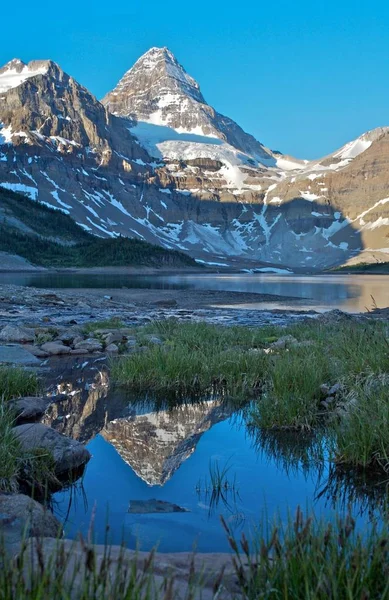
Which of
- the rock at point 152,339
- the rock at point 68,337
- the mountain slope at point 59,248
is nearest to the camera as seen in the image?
the rock at point 152,339

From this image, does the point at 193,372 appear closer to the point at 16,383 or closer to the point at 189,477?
the point at 16,383

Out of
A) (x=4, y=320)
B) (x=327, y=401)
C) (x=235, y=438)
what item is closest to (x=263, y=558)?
(x=235, y=438)

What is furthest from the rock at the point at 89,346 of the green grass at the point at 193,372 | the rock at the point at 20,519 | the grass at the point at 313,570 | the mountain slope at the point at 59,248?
the mountain slope at the point at 59,248

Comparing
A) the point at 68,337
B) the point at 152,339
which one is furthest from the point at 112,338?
the point at 152,339

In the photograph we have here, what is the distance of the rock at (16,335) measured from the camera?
14.4 meters

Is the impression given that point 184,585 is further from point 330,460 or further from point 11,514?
point 330,460

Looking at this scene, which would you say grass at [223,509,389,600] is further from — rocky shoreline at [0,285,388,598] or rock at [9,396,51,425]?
rock at [9,396,51,425]

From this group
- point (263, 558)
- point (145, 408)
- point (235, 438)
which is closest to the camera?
A: point (263, 558)

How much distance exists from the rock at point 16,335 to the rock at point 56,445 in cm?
912

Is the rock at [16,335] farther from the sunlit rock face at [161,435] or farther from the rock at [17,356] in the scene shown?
the sunlit rock face at [161,435]

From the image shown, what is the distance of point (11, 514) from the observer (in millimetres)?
3535

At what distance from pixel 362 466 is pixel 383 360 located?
290 cm

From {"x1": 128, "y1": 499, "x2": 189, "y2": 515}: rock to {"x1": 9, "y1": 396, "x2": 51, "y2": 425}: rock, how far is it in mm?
2675

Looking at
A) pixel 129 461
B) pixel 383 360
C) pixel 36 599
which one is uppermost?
pixel 383 360
